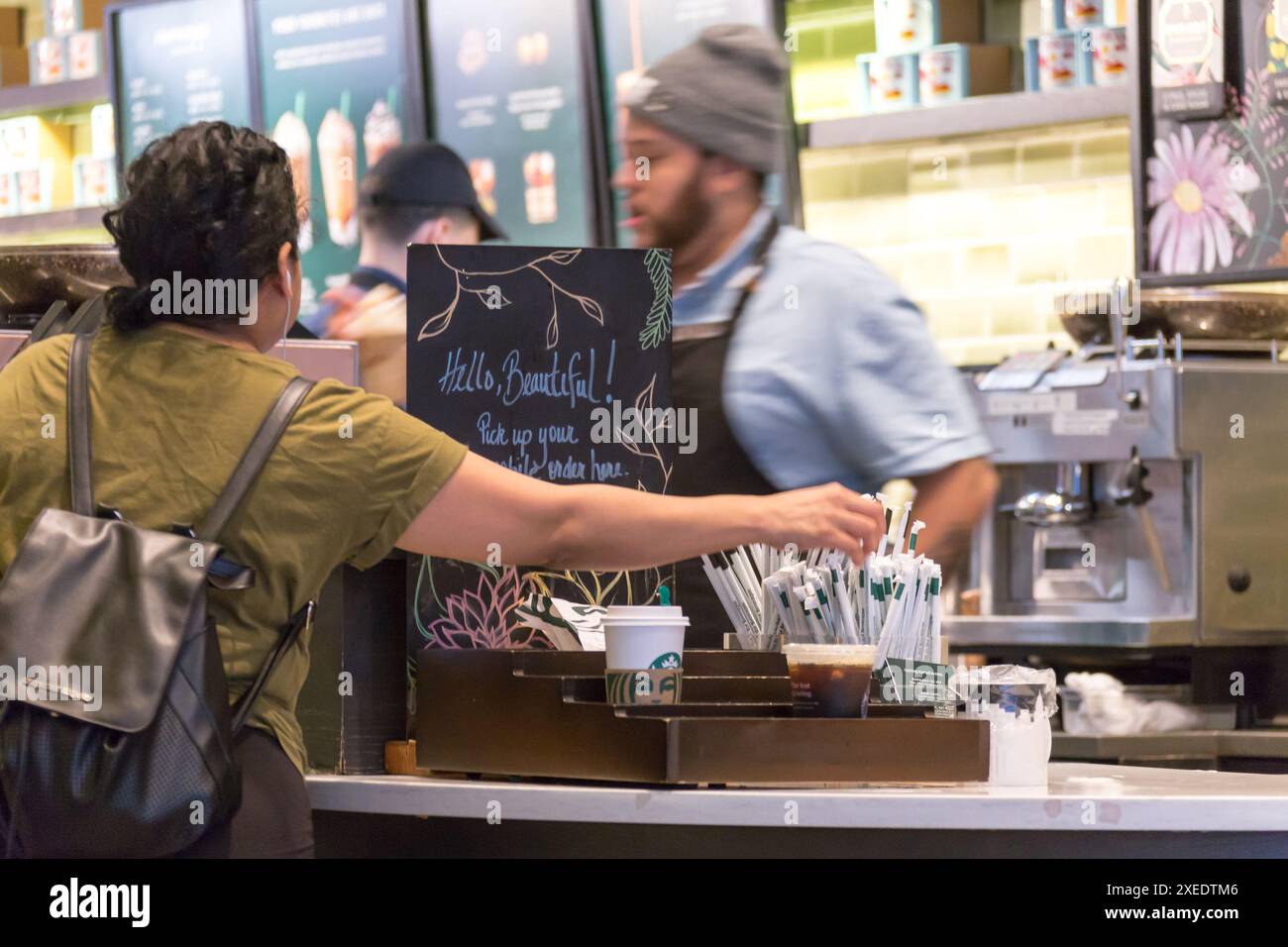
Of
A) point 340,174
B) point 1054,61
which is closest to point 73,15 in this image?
point 340,174

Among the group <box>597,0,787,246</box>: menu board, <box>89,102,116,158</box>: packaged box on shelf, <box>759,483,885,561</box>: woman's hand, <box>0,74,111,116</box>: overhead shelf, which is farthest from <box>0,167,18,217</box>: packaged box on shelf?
<box>759,483,885,561</box>: woman's hand

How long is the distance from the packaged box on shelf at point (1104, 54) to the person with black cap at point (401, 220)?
1760 mm

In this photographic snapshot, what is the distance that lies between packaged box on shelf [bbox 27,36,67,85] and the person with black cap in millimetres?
2113

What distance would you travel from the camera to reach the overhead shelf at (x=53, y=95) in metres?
7.14

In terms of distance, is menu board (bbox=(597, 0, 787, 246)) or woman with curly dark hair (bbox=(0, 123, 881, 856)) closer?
woman with curly dark hair (bbox=(0, 123, 881, 856))

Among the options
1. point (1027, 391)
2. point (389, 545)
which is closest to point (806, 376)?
point (1027, 391)

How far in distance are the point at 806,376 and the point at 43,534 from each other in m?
1.92

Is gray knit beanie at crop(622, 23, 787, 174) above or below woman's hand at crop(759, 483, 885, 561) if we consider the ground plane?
above

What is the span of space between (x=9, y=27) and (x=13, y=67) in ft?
0.86

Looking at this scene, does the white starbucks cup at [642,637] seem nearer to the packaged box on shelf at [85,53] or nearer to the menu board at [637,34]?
the menu board at [637,34]

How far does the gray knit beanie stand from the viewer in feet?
12.0

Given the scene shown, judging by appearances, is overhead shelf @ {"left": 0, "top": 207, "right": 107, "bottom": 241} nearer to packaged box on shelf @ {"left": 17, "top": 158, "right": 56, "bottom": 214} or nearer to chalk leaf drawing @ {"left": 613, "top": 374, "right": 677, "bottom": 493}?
packaged box on shelf @ {"left": 17, "top": 158, "right": 56, "bottom": 214}

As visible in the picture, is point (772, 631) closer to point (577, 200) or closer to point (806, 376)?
point (806, 376)

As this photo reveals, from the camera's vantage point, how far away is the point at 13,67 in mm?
7570
